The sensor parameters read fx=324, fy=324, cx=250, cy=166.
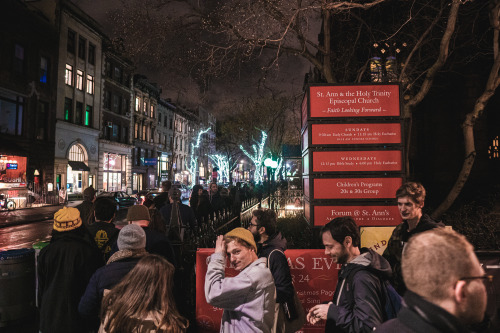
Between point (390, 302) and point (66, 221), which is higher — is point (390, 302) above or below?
below

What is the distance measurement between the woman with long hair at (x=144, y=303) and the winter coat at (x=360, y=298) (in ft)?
4.23

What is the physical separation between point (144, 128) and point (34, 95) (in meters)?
24.9

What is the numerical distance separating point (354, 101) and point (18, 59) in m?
32.4

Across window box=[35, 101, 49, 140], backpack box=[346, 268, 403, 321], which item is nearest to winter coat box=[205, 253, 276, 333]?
backpack box=[346, 268, 403, 321]

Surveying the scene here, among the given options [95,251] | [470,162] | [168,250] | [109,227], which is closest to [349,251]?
[168,250]

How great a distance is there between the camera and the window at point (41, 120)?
3059 cm

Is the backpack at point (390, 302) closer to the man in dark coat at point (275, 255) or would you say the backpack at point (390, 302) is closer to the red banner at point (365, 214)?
the man in dark coat at point (275, 255)

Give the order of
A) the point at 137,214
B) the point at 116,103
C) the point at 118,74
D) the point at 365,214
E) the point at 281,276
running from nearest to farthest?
the point at 281,276, the point at 137,214, the point at 365,214, the point at 116,103, the point at 118,74

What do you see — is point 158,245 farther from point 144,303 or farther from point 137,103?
point 137,103

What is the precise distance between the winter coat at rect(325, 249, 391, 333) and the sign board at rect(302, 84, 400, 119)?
4.11 meters

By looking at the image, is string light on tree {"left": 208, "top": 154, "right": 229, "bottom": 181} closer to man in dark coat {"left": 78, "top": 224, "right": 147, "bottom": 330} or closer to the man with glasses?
man in dark coat {"left": 78, "top": 224, "right": 147, "bottom": 330}

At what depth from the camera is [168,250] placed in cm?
456

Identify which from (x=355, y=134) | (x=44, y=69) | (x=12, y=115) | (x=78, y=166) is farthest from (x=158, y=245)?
(x=78, y=166)

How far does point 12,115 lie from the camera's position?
28.1m
